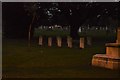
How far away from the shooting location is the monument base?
1409 centimetres

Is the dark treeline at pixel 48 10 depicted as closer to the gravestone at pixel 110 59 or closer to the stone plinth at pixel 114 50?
the gravestone at pixel 110 59

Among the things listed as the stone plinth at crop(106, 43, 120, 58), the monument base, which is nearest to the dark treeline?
the monument base

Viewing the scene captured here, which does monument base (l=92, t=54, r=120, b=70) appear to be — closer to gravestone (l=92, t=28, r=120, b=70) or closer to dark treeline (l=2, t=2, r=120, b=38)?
gravestone (l=92, t=28, r=120, b=70)

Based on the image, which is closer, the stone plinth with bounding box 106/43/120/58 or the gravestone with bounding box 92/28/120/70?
the gravestone with bounding box 92/28/120/70

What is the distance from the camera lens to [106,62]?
14.5m

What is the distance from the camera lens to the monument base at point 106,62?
14.1m

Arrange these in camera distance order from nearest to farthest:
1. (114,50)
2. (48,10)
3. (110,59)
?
1. (110,59)
2. (114,50)
3. (48,10)

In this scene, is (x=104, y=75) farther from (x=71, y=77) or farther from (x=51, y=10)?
(x=51, y=10)

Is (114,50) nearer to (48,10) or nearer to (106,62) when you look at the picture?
(106,62)

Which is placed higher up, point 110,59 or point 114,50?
point 114,50

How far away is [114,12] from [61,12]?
619 centimetres

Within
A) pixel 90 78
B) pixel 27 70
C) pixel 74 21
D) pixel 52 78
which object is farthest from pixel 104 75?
pixel 74 21

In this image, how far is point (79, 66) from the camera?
14891 mm

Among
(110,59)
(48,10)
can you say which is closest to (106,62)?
(110,59)
